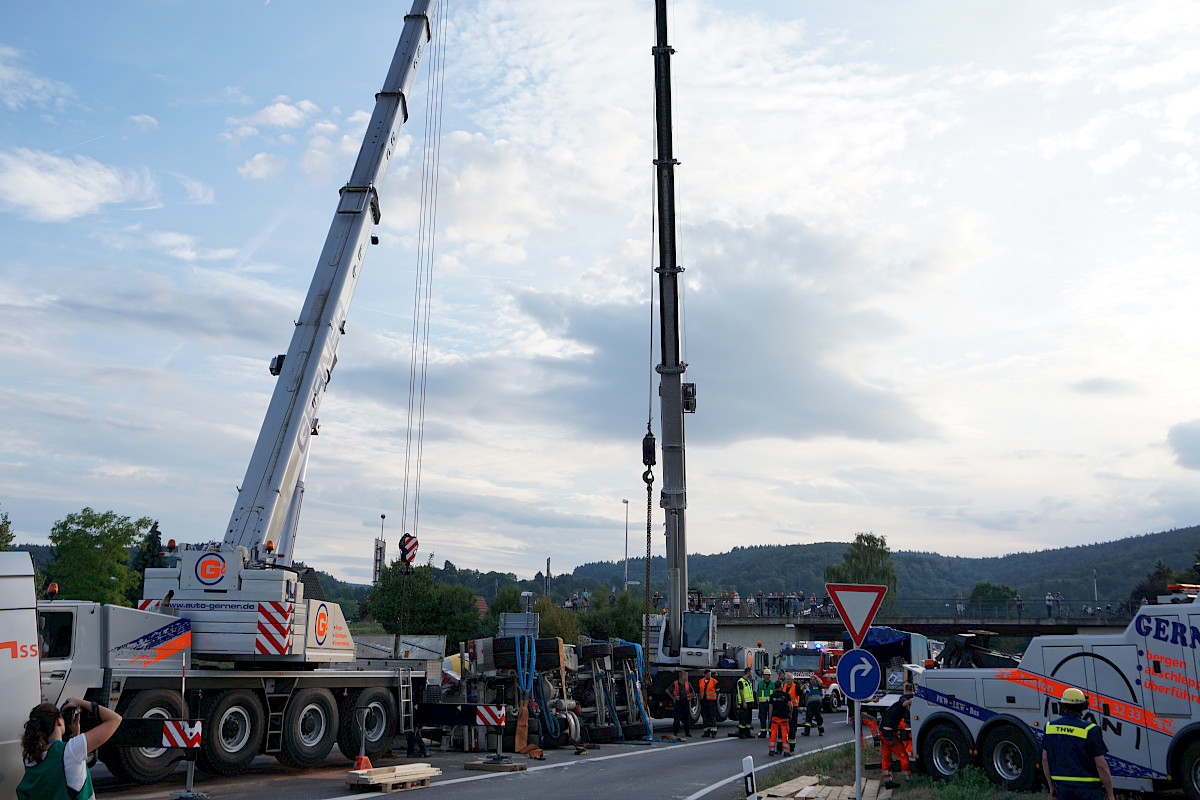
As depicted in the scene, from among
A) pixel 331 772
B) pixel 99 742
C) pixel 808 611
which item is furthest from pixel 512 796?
pixel 808 611

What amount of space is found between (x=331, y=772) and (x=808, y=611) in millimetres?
50724

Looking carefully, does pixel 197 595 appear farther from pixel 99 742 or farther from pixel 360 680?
pixel 99 742

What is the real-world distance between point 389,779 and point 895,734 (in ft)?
24.5

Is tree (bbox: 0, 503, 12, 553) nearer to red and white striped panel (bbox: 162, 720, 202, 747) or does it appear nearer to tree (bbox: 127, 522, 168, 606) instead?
tree (bbox: 127, 522, 168, 606)

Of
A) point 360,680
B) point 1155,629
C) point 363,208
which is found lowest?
point 360,680

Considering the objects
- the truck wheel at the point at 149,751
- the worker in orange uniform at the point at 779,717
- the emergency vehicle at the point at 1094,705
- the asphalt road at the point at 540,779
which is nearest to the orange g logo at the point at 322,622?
the asphalt road at the point at 540,779

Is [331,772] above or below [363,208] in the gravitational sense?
below

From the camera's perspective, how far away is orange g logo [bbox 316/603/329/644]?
596 inches

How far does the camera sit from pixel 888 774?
14.0 metres

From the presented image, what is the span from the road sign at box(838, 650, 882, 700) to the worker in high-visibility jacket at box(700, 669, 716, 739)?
1350 centimetres

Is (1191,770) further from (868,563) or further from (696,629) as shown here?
(868,563)

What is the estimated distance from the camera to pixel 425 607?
2094 inches

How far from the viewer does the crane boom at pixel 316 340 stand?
15242 mm

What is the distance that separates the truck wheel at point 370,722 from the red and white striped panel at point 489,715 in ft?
4.88
